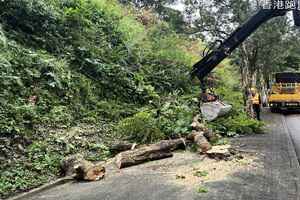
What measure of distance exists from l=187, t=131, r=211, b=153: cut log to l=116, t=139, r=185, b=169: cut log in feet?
2.18

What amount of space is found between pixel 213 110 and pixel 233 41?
3.30 m

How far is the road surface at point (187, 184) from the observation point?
27.6 feet

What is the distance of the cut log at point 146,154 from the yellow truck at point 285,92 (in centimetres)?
1870

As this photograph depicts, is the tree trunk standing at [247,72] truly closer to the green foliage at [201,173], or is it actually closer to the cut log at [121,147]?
the cut log at [121,147]

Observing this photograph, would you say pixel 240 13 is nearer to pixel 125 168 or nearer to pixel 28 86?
pixel 28 86

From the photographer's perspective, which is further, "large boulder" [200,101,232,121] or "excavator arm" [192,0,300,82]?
"excavator arm" [192,0,300,82]

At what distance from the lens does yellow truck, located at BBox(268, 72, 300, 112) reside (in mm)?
29625

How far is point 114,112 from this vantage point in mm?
15297

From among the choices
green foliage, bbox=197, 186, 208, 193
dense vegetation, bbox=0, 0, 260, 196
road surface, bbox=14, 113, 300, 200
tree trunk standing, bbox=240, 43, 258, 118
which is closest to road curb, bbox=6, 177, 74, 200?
road surface, bbox=14, 113, 300, 200

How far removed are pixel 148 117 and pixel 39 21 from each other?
592cm

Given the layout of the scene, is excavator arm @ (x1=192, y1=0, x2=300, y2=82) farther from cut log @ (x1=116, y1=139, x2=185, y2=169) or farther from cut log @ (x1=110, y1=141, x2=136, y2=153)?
cut log @ (x1=110, y1=141, x2=136, y2=153)

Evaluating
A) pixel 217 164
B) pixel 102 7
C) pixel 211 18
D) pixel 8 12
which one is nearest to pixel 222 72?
pixel 211 18

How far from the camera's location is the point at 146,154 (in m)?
11.5

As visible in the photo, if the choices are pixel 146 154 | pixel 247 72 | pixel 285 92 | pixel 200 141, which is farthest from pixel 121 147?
pixel 285 92
